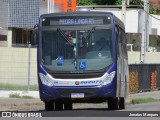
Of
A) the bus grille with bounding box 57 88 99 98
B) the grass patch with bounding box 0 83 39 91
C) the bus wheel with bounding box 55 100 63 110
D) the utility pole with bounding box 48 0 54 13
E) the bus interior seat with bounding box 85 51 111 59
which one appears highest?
the utility pole with bounding box 48 0 54 13

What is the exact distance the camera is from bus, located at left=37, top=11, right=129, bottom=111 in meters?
20.8

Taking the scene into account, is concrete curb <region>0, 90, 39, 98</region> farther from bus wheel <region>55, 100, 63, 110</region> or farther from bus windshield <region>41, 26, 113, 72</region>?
bus windshield <region>41, 26, 113, 72</region>

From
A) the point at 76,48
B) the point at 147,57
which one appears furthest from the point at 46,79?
the point at 147,57

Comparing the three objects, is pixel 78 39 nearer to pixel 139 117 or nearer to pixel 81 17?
pixel 81 17

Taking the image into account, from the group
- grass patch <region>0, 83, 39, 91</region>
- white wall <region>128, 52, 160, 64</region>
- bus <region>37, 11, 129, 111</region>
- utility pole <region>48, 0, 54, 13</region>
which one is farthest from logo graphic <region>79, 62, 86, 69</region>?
utility pole <region>48, 0, 54, 13</region>

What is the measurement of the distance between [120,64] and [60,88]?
9.61 feet

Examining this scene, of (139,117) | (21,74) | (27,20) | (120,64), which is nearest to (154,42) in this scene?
(27,20)

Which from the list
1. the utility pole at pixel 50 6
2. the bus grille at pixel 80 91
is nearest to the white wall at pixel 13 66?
the bus grille at pixel 80 91

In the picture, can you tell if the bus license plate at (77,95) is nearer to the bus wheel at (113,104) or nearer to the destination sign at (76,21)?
the bus wheel at (113,104)

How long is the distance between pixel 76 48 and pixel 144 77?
883 inches

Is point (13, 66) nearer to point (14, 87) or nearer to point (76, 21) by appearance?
point (14, 87)

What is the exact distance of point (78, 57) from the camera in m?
21.1

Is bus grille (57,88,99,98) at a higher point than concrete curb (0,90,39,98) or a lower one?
higher

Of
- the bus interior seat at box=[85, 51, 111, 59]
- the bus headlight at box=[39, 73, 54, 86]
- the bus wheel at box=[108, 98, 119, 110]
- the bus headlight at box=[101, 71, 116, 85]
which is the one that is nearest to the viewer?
the bus headlight at box=[101, 71, 116, 85]
